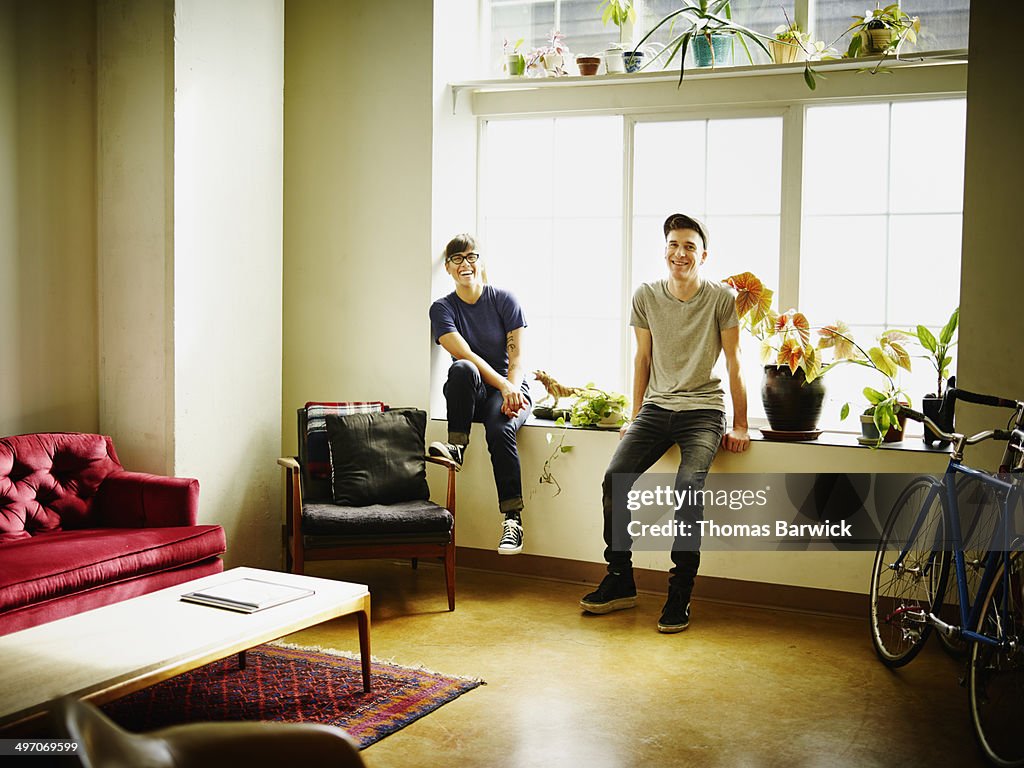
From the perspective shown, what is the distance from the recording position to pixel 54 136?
4.62 meters

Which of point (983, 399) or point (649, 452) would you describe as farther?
point (649, 452)

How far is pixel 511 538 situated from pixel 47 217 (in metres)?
2.54

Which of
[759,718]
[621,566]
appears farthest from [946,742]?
[621,566]

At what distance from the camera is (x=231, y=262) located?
4910 millimetres

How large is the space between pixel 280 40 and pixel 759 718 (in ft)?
12.8

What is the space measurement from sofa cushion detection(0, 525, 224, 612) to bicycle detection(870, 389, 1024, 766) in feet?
8.78

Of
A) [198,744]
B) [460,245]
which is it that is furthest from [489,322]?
[198,744]

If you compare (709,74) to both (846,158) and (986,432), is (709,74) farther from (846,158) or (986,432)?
(986,432)

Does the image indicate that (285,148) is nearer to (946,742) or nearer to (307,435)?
(307,435)

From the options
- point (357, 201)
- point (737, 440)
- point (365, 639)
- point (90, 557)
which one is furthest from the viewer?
point (357, 201)

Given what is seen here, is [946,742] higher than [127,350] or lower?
lower

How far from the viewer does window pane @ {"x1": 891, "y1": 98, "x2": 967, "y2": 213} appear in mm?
4703

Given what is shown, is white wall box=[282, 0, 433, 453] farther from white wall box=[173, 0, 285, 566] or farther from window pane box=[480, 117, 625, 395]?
window pane box=[480, 117, 625, 395]

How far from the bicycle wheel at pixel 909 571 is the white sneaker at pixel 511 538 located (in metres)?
1.58
